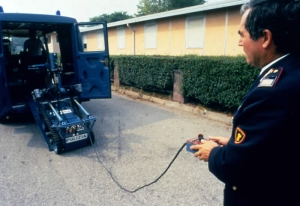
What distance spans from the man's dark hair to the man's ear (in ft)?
0.04

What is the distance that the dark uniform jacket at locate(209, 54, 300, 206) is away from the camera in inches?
39.4

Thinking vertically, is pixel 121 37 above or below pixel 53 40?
above

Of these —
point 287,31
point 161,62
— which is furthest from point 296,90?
point 161,62

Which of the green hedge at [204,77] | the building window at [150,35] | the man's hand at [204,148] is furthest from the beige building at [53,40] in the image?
the man's hand at [204,148]

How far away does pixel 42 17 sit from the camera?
5.45 metres

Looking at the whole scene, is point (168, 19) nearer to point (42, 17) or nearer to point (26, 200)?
point (42, 17)

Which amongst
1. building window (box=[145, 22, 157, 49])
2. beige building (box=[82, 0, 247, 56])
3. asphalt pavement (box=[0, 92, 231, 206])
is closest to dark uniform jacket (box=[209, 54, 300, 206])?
asphalt pavement (box=[0, 92, 231, 206])

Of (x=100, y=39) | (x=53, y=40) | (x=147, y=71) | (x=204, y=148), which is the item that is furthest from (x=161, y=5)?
(x=204, y=148)

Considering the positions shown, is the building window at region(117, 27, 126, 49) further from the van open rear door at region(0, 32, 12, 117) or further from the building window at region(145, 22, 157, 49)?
the van open rear door at region(0, 32, 12, 117)

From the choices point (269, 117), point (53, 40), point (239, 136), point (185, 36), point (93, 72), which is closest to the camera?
point (269, 117)

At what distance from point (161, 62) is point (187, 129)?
3.37 m

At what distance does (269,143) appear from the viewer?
1028mm

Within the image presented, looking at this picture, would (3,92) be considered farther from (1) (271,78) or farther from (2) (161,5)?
(2) (161,5)

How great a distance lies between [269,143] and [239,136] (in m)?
0.13
